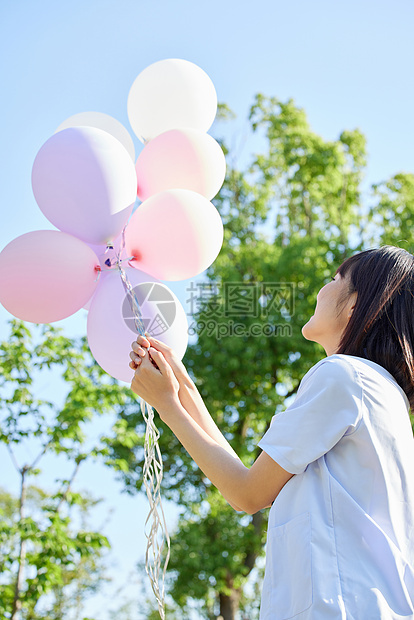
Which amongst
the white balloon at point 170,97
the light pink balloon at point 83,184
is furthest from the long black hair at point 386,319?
the white balloon at point 170,97

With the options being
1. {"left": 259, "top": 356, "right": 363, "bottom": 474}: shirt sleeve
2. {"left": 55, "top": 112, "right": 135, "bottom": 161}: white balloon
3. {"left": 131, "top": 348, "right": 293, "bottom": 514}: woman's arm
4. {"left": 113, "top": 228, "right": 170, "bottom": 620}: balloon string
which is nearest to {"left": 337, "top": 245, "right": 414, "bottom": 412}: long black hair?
{"left": 259, "top": 356, "right": 363, "bottom": 474}: shirt sleeve

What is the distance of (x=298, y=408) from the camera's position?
118 cm

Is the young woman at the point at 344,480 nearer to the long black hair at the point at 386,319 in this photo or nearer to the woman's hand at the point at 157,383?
the long black hair at the point at 386,319

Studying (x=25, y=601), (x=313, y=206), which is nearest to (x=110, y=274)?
(x=25, y=601)

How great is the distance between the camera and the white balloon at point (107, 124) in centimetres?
255

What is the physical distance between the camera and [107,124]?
2.58 metres

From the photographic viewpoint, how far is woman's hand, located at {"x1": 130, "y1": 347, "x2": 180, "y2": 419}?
147 centimetres

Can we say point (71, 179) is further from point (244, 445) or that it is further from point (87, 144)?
point (244, 445)

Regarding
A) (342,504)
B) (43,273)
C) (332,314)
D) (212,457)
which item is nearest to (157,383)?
(212,457)

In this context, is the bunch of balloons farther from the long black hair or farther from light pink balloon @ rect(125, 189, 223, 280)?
the long black hair

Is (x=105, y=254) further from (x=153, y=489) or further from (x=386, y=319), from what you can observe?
(x=386, y=319)

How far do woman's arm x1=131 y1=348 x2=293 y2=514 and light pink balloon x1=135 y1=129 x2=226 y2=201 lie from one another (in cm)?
94

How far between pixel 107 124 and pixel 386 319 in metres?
1.66

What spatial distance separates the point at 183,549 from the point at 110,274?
7934mm
